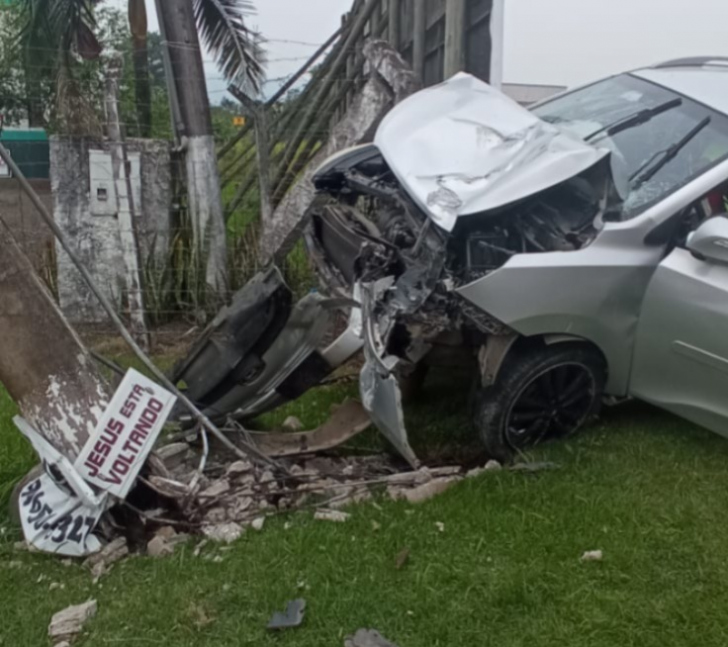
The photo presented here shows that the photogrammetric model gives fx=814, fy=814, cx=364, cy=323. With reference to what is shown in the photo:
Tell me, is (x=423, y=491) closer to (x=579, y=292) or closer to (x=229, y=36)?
(x=579, y=292)

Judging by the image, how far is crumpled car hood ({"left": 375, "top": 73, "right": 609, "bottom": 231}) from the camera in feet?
11.6

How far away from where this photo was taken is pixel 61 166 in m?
6.03

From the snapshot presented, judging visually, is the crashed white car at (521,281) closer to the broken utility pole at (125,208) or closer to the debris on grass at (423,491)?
the debris on grass at (423,491)

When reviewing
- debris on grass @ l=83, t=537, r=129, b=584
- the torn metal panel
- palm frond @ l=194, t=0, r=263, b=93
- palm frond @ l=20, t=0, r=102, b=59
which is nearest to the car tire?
the torn metal panel

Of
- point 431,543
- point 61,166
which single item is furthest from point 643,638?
point 61,166

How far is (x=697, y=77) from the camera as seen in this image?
4453 millimetres

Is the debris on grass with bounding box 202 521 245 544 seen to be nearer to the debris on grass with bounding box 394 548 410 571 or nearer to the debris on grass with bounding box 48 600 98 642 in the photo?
the debris on grass with bounding box 48 600 98 642

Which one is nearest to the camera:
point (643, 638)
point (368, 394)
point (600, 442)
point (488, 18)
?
point (643, 638)

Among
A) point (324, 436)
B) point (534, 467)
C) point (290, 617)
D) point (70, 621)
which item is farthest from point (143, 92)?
point (290, 617)

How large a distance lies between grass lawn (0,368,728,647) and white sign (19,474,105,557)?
0.26 ft

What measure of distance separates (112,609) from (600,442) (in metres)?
2.33

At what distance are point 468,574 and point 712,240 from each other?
1734 mm

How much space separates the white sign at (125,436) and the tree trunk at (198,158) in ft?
9.49

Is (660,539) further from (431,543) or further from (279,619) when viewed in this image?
(279,619)
